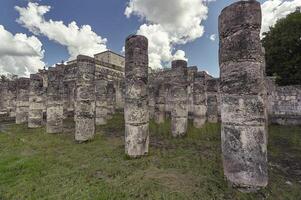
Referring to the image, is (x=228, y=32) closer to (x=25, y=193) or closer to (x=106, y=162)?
(x=106, y=162)

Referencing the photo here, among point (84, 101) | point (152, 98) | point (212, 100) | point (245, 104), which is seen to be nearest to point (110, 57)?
point (152, 98)

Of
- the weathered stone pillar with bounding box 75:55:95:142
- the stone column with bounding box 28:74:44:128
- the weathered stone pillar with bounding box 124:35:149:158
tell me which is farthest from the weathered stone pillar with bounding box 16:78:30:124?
the weathered stone pillar with bounding box 124:35:149:158

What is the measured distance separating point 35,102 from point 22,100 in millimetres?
2933

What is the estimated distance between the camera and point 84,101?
9.31 m

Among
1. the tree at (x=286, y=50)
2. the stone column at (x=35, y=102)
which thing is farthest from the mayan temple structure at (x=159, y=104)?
the tree at (x=286, y=50)

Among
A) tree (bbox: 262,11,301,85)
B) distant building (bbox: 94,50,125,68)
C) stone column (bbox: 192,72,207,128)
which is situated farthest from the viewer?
distant building (bbox: 94,50,125,68)

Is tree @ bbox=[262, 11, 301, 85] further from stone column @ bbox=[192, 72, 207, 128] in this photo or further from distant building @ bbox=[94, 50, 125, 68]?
distant building @ bbox=[94, 50, 125, 68]

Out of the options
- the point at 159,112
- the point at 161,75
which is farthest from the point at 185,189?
the point at 161,75

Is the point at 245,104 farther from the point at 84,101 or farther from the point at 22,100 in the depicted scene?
the point at 22,100

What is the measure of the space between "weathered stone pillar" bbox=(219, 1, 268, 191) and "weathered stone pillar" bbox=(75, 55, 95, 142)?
6.60m

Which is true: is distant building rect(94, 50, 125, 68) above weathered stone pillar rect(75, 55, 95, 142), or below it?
above

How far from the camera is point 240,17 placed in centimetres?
435

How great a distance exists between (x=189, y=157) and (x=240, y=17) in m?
4.40

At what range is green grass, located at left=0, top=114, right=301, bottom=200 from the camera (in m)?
4.17
